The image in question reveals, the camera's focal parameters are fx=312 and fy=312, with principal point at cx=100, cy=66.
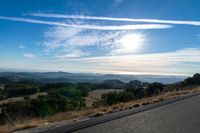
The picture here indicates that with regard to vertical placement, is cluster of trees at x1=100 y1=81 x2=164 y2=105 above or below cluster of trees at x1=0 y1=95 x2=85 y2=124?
above

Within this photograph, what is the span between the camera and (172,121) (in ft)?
36.3

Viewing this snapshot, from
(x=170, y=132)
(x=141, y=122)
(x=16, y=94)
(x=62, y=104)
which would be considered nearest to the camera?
(x=170, y=132)

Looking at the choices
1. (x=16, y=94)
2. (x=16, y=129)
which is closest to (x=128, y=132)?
(x=16, y=129)

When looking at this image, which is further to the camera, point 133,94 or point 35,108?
point 133,94

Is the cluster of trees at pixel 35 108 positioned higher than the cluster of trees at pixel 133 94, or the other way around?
the cluster of trees at pixel 133 94

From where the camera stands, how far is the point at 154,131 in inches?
355

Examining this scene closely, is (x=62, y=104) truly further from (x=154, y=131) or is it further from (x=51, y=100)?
(x=154, y=131)

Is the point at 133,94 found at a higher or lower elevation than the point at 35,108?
higher

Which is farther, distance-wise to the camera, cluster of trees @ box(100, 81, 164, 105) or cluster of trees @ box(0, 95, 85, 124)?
cluster of trees @ box(100, 81, 164, 105)

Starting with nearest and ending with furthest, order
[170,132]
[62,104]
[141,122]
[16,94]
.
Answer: [170,132] → [141,122] → [62,104] → [16,94]

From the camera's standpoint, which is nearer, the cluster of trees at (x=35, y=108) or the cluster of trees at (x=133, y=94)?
the cluster of trees at (x=35, y=108)

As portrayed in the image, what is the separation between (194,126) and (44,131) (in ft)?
15.3

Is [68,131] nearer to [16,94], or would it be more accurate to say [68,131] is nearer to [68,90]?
[68,90]

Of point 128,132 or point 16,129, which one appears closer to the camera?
point 128,132
